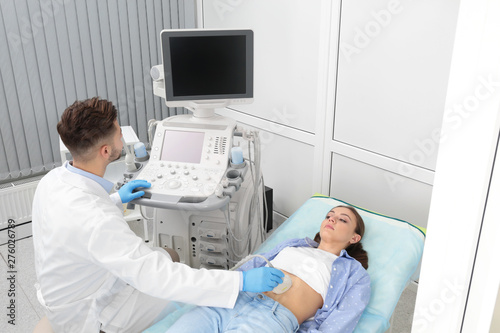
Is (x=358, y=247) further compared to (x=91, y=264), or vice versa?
(x=358, y=247)

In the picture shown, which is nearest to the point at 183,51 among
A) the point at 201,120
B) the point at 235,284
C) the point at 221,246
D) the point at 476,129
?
the point at 201,120

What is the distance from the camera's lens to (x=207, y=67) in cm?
211

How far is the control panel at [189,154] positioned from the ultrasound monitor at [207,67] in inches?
4.6

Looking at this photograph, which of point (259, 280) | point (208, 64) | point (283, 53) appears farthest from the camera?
point (283, 53)

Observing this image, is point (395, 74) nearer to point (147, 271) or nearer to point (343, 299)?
point (343, 299)

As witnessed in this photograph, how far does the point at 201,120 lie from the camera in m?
2.27

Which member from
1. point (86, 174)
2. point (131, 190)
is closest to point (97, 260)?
point (86, 174)

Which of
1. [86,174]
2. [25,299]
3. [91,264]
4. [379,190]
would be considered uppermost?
[86,174]

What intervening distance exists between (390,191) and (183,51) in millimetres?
1295

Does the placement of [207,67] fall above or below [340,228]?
above

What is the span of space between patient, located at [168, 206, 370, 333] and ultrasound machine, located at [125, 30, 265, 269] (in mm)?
363

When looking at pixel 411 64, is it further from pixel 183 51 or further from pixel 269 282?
pixel 269 282

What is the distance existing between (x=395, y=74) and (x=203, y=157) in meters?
1.03

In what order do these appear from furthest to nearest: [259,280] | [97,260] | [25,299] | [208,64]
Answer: [25,299] → [208,64] → [259,280] → [97,260]
